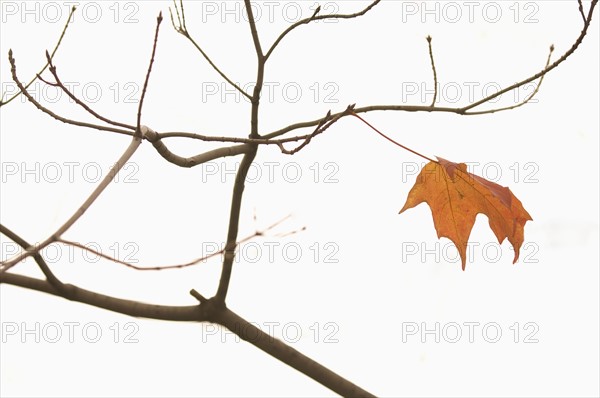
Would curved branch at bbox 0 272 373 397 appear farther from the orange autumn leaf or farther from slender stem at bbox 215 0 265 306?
the orange autumn leaf

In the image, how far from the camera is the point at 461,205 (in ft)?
4.78

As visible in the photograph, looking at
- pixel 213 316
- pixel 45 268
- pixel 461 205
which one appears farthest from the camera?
pixel 461 205

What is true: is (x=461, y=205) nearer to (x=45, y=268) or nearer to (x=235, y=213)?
A: (x=235, y=213)

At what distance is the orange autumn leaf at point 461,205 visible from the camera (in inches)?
53.1

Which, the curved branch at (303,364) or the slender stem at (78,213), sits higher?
the slender stem at (78,213)

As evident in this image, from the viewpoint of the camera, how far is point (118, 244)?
86.5 inches

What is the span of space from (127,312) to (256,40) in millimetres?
582

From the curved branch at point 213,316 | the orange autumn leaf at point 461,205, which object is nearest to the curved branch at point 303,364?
the curved branch at point 213,316

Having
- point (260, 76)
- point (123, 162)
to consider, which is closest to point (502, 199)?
point (260, 76)

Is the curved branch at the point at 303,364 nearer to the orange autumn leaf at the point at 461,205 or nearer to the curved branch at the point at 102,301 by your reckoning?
the curved branch at the point at 102,301

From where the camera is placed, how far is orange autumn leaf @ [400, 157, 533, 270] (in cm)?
135

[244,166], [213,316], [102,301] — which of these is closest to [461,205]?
[244,166]

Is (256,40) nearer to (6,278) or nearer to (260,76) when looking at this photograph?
(260,76)

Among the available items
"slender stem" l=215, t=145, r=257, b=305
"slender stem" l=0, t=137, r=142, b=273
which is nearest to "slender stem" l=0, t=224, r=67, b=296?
"slender stem" l=0, t=137, r=142, b=273
